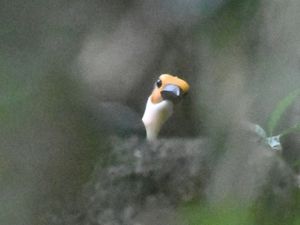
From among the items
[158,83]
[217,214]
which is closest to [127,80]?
[158,83]

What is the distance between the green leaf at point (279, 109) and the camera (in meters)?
0.72

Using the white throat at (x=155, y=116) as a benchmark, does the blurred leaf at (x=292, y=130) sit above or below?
below

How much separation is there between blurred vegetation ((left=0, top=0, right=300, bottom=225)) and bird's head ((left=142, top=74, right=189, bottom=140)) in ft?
0.03

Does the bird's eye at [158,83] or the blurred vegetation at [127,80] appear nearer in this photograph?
the blurred vegetation at [127,80]

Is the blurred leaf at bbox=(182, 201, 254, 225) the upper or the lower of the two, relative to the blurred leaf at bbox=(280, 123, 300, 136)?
lower

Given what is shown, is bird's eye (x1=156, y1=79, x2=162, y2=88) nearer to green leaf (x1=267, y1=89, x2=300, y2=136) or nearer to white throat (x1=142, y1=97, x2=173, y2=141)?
white throat (x1=142, y1=97, x2=173, y2=141)

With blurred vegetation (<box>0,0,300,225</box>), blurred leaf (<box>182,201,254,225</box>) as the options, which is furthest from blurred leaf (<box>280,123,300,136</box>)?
blurred leaf (<box>182,201,254,225</box>)

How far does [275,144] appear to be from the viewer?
0.70 m

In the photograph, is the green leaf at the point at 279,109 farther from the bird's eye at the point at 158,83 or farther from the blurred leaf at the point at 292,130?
the bird's eye at the point at 158,83

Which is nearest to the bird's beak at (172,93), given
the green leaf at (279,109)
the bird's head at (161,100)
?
the bird's head at (161,100)

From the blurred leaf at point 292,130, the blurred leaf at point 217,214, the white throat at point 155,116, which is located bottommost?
the blurred leaf at point 217,214

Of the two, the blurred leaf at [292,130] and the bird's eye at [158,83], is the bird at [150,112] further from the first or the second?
the blurred leaf at [292,130]

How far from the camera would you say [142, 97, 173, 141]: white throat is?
71 cm

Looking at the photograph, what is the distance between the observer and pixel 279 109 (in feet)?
2.38
